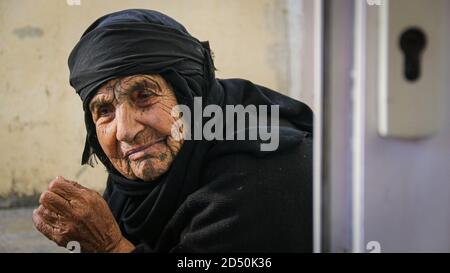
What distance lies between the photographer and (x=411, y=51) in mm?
1604

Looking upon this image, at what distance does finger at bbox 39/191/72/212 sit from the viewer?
2336mm

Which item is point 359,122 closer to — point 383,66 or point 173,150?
point 383,66

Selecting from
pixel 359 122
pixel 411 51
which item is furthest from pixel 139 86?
pixel 411 51

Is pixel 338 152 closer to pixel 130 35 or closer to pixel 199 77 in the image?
pixel 199 77

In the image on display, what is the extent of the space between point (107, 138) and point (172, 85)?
0.31 meters

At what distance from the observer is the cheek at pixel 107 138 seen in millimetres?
2352

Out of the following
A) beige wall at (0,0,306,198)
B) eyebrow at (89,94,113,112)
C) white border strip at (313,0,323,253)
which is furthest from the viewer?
eyebrow at (89,94,113,112)

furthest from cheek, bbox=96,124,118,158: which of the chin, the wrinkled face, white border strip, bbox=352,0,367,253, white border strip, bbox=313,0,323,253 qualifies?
white border strip, bbox=352,0,367,253

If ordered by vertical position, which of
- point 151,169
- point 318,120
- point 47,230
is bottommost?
point 47,230

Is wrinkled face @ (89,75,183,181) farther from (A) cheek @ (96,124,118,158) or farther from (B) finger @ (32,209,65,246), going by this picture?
(B) finger @ (32,209,65,246)

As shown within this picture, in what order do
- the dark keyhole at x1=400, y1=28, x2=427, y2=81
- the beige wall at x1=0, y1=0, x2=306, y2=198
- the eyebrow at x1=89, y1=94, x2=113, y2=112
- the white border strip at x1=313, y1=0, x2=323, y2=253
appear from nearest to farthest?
1. the dark keyhole at x1=400, y1=28, x2=427, y2=81
2. the white border strip at x1=313, y1=0, x2=323, y2=253
3. the beige wall at x1=0, y1=0, x2=306, y2=198
4. the eyebrow at x1=89, y1=94, x2=113, y2=112

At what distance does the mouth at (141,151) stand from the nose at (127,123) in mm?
38

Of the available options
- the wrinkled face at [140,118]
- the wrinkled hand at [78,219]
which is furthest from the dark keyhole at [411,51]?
the wrinkled hand at [78,219]

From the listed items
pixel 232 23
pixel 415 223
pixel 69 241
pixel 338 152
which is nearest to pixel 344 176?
pixel 338 152
